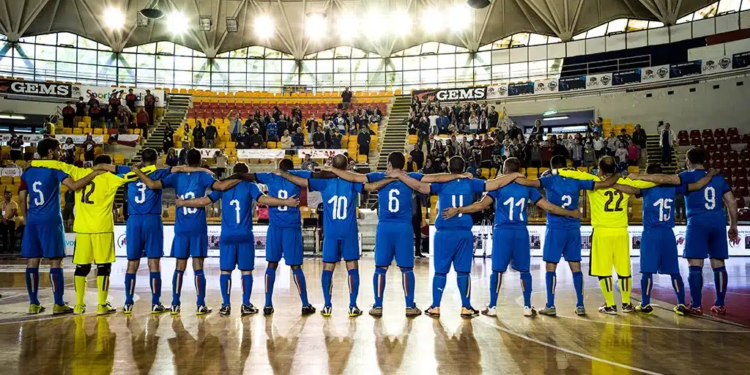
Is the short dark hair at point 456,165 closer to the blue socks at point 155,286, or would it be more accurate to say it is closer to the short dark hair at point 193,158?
the short dark hair at point 193,158

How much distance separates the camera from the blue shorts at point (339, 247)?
307 inches

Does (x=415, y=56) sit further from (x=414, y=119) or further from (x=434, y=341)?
(x=434, y=341)

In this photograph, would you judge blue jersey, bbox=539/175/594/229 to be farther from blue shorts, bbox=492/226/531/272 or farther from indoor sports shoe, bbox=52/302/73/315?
indoor sports shoe, bbox=52/302/73/315

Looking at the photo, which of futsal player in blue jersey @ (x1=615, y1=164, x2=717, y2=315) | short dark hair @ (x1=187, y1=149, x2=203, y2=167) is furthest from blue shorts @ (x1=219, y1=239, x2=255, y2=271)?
futsal player in blue jersey @ (x1=615, y1=164, x2=717, y2=315)

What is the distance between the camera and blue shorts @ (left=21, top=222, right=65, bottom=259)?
26.4 ft

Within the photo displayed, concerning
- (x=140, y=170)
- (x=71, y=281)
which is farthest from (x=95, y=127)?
(x=140, y=170)

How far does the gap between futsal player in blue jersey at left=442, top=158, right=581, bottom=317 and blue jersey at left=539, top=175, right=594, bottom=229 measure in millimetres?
174

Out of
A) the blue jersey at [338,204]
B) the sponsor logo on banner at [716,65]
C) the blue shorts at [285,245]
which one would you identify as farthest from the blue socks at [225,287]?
the sponsor logo on banner at [716,65]

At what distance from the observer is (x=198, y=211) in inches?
317

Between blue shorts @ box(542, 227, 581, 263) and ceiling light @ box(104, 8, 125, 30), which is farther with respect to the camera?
ceiling light @ box(104, 8, 125, 30)

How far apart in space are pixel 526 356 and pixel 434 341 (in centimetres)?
104

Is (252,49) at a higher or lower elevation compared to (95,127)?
higher

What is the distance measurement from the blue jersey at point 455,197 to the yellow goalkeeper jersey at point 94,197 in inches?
159

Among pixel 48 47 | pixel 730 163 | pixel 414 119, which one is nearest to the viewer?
pixel 730 163
